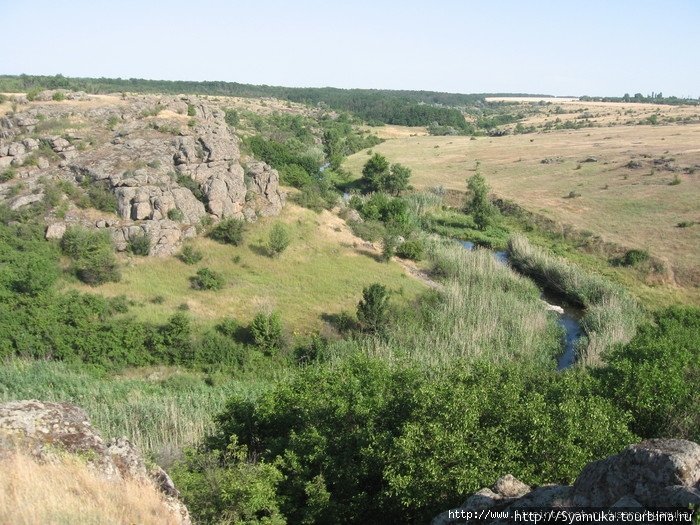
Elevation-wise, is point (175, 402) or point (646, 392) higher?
point (646, 392)

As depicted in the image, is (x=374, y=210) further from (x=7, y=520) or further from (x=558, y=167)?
(x=7, y=520)

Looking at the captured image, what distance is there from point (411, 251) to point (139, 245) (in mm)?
20266

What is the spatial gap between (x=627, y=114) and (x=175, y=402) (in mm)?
169319

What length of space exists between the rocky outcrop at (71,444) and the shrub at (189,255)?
25.0 meters

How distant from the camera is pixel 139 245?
3562cm

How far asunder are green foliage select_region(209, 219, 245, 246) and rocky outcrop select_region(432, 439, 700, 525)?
1222 inches

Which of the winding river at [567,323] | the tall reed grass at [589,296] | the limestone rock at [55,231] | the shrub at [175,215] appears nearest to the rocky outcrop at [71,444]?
the tall reed grass at [589,296]

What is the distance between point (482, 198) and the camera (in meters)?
58.2

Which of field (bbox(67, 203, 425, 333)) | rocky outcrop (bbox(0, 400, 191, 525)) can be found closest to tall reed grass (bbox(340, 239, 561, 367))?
field (bbox(67, 203, 425, 333))

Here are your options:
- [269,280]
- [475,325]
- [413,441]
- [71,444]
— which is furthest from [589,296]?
[71,444]

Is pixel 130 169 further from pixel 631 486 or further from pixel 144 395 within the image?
pixel 631 486

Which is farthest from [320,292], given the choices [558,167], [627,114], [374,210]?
[627,114]

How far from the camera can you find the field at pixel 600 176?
1863 inches

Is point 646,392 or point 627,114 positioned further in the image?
point 627,114
